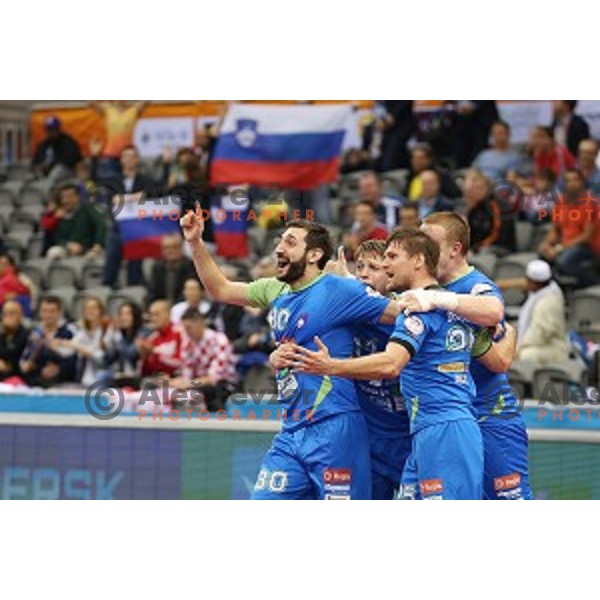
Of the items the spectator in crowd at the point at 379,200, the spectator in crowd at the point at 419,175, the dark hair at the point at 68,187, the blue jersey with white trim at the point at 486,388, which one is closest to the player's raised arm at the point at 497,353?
the blue jersey with white trim at the point at 486,388

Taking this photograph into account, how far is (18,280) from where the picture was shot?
17.7 meters

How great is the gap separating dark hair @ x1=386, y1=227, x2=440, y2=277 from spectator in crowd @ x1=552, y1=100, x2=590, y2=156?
Result: 24.5ft

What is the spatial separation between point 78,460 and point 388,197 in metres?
4.55

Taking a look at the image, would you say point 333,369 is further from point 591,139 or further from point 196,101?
point 196,101

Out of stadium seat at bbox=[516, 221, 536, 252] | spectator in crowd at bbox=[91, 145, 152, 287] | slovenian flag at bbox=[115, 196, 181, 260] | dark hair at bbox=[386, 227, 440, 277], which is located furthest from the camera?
spectator in crowd at bbox=[91, 145, 152, 287]

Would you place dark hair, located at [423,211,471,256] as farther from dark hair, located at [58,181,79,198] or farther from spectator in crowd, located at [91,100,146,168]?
dark hair, located at [58,181,79,198]

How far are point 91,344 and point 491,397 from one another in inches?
261

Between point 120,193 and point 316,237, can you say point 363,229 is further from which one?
point 316,237

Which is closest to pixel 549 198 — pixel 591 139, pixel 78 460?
pixel 591 139

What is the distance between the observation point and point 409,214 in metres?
16.0

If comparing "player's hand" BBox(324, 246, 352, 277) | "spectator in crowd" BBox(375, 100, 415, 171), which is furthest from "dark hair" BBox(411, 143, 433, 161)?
"player's hand" BBox(324, 246, 352, 277)

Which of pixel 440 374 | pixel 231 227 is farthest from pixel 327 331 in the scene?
pixel 231 227

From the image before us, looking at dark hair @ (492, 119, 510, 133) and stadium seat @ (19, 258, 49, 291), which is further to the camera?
stadium seat @ (19, 258, 49, 291)

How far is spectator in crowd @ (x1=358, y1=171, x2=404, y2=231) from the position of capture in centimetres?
1620
